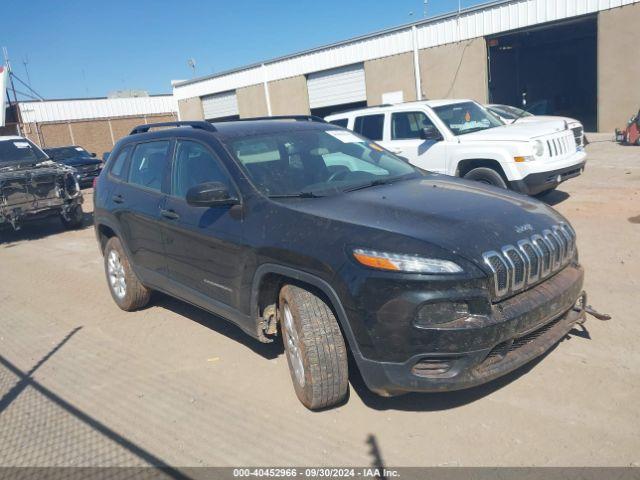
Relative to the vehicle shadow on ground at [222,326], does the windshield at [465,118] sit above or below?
above

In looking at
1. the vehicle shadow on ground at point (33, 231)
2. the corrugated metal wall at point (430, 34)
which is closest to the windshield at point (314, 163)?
the vehicle shadow on ground at point (33, 231)

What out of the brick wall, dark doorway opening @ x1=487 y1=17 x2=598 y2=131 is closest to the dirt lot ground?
dark doorway opening @ x1=487 y1=17 x2=598 y2=131

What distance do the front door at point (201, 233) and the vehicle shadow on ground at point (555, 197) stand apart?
21.4ft

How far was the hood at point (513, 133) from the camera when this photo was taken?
319 inches

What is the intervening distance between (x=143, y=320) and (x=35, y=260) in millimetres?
4611

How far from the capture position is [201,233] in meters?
4.13

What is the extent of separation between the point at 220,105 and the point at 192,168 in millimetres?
29829

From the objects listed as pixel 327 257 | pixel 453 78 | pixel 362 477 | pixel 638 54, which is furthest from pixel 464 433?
pixel 453 78

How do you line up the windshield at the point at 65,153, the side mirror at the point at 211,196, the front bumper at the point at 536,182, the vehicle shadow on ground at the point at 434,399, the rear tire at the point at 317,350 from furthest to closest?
the windshield at the point at 65,153 → the front bumper at the point at 536,182 → the side mirror at the point at 211,196 → the vehicle shadow on ground at the point at 434,399 → the rear tire at the point at 317,350

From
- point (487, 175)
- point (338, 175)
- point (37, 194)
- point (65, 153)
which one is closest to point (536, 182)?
point (487, 175)

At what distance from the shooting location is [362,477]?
287cm

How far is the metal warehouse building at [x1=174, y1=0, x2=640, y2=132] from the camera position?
17516 millimetres

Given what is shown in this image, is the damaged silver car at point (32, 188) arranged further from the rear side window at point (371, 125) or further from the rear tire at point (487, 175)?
the rear tire at point (487, 175)

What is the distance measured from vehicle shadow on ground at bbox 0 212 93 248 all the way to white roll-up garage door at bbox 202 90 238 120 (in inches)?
771
